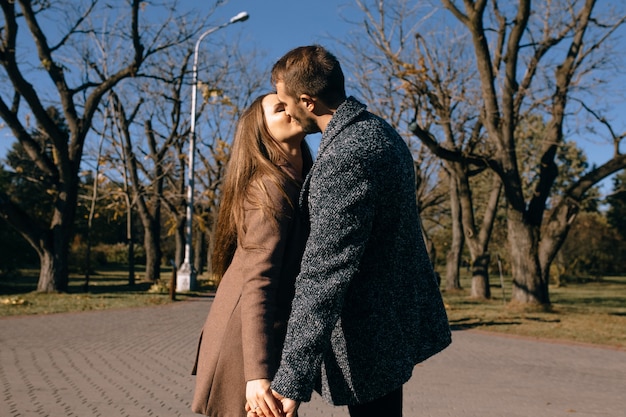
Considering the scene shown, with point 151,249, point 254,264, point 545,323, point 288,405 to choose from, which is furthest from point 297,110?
point 151,249

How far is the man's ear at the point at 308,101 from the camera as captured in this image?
6.51 feet

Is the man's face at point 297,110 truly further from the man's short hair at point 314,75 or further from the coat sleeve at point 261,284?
the coat sleeve at point 261,284

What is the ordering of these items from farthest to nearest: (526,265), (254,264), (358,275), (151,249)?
(151,249) < (526,265) < (254,264) < (358,275)

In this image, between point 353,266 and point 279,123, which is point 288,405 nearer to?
point 353,266

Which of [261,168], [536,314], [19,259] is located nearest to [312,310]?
[261,168]

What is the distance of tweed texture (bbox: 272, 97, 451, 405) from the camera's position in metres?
1.79

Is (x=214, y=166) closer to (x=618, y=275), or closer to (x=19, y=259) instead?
(x=19, y=259)

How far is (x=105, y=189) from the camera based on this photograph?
86.3ft

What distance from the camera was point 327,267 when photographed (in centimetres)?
179

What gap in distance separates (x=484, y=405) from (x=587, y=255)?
38.8 metres

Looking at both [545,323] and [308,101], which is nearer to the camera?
[308,101]

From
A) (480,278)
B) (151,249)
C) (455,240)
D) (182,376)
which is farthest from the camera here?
(151,249)

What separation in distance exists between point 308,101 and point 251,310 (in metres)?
0.68

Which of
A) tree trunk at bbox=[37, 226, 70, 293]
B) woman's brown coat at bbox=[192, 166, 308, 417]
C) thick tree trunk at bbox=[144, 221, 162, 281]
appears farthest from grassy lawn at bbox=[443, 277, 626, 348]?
thick tree trunk at bbox=[144, 221, 162, 281]
